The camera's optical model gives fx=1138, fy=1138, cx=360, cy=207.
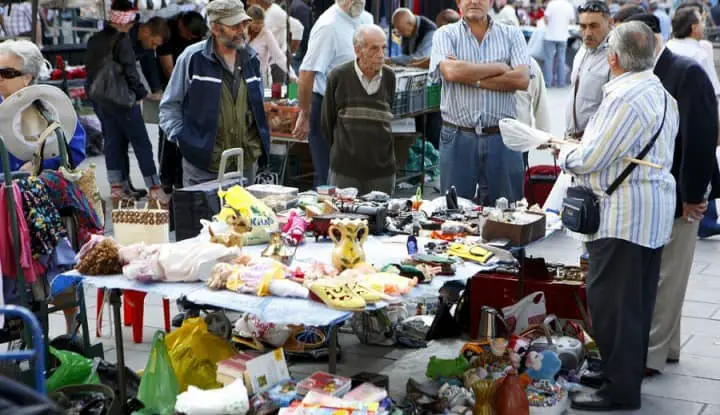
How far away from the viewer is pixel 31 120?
553 cm

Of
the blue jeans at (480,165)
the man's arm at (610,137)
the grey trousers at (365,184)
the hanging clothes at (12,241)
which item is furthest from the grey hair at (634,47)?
the hanging clothes at (12,241)

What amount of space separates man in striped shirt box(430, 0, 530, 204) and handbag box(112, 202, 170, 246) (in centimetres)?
241

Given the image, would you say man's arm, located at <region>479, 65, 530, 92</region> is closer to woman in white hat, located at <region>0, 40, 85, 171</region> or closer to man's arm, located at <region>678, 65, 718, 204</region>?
man's arm, located at <region>678, 65, 718, 204</region>

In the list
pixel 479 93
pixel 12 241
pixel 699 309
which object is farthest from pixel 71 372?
pixel 699 309

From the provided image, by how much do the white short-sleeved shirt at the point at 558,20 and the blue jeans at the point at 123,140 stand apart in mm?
11495

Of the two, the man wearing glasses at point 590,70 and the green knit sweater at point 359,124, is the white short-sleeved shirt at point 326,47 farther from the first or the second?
the man wearing glasses at point 590,70

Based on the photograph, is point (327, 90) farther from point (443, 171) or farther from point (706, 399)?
point (706, 399)

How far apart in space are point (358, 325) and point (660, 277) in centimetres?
170

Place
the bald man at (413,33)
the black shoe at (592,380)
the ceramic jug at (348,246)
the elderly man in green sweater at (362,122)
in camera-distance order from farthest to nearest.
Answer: the bald man at (413,33), the elderly man in green sweater at (362,122), the black shoe at (592,380), the ceramic jug at (348,246)

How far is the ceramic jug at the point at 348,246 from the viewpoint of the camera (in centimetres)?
495

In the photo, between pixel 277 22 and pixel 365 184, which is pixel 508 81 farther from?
pixel 277 22

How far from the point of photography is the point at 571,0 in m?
26.3

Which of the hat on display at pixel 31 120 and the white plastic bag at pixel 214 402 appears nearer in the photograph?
the white plastic bag at pixel 214 402

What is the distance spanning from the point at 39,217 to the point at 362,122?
2.74 meters
